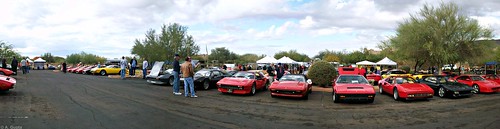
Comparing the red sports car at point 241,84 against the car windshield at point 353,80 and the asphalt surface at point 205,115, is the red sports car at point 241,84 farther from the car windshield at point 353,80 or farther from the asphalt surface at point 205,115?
the car windshield at point 353,80

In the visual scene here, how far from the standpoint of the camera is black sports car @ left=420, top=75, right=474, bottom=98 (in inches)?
488

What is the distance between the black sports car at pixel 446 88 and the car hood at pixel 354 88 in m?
4.25

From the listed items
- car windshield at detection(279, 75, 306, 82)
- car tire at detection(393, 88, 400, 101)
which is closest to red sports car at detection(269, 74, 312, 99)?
car windshield at detection(279, 75, 306, 82)

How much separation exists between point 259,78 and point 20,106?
883 centimetres

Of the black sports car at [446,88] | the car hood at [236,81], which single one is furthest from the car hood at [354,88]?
the black sports car at [446,88]

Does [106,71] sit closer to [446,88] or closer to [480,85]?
[446,88]

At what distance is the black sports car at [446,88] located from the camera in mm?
12399

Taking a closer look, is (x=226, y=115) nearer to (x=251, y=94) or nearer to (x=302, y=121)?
(x=302, y=121)

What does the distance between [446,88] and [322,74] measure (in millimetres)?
6585

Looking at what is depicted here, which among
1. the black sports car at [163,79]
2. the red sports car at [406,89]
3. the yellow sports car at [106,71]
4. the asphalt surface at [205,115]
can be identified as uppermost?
the yellow sports car at [106,71]

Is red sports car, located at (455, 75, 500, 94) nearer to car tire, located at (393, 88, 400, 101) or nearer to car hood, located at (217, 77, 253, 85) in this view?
car tire, located at (393, 88, 400, 101)

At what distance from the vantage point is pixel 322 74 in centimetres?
1791

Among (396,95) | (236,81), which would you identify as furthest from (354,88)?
(236,81)

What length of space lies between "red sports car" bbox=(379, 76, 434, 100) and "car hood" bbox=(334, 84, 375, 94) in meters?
1.59
